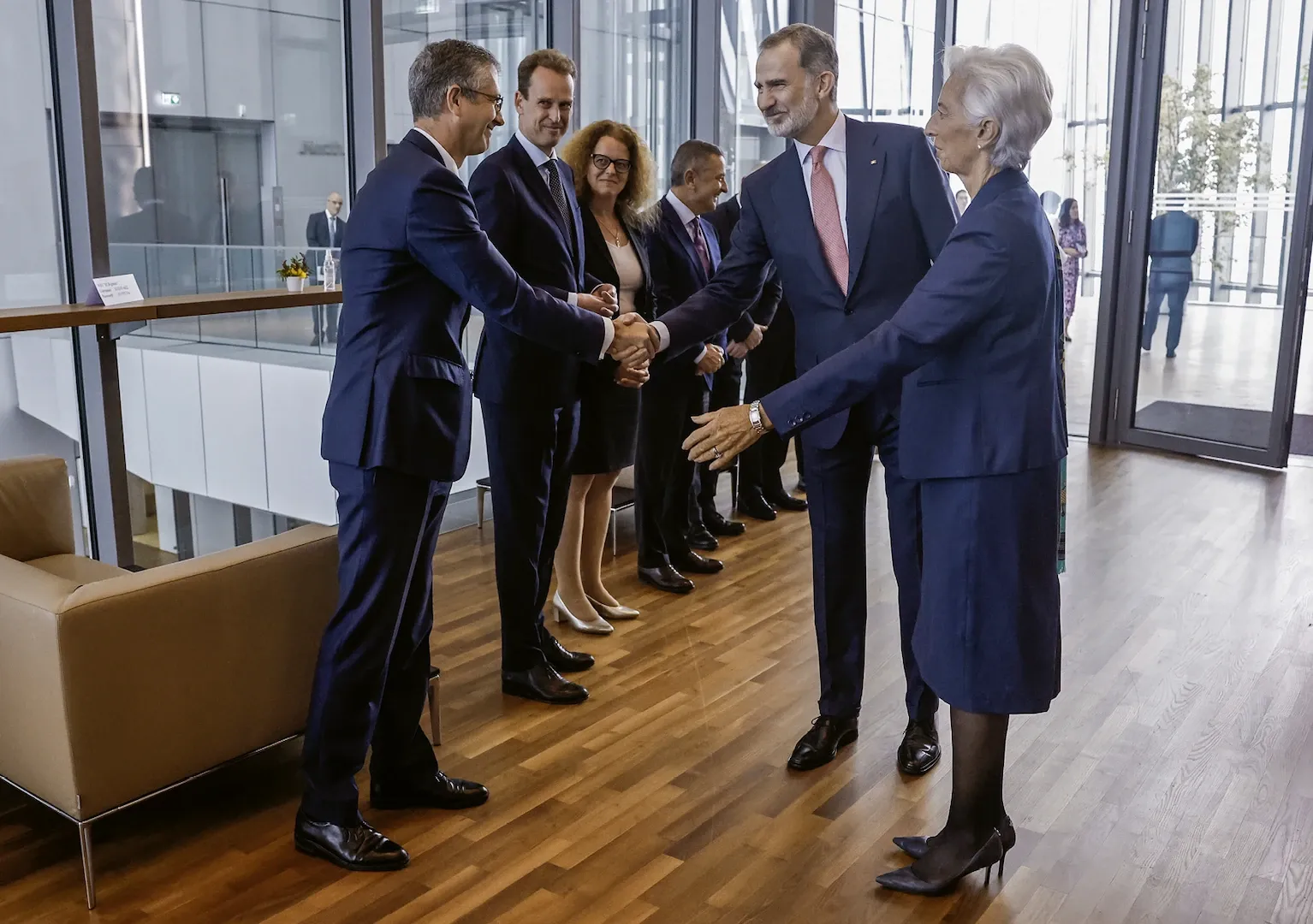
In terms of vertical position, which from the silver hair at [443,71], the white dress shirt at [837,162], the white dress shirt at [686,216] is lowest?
the white dress shirt at [686,216]

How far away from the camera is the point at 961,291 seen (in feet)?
7.57

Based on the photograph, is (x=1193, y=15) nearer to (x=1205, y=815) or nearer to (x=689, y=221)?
(x=689, y=221)

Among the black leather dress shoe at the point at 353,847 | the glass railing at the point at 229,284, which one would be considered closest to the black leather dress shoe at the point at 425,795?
the black leather dress shoe at the point at 353,847

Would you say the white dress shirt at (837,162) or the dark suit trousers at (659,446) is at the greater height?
the white dress shirt at (837,162)

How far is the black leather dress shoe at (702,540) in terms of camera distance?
5.40 m

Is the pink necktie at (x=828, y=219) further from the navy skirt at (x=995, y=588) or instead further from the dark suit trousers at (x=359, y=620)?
the dark suit trousers at (x=359, y=620)

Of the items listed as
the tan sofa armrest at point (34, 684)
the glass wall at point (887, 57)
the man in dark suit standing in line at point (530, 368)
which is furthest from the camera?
the glass wall at point (887, 57)

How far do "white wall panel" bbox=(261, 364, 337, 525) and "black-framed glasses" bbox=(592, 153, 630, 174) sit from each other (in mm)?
1929

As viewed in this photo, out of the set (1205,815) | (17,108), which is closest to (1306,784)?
(1205,815)

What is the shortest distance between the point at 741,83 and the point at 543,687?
5.50 metres

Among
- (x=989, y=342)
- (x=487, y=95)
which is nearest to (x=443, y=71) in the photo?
(x=487, y=95)

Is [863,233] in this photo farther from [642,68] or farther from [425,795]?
[642,68]

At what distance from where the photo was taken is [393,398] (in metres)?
2.57

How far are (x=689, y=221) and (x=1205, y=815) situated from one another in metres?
2.94
